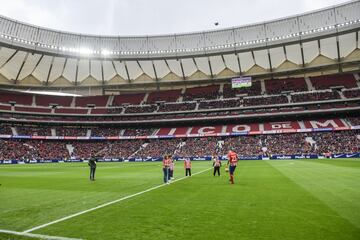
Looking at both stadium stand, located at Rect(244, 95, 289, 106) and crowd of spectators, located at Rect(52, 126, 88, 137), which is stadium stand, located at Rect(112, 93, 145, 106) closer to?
crowd of spectators, located at Rect(52, 126, 88, 137)

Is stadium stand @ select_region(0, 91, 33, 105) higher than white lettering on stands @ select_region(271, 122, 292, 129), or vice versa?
stadium stand @ select_region(0, 91, 33, 105)

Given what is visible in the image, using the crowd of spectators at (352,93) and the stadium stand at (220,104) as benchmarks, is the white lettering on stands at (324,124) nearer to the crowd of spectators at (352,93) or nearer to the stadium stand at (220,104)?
the crowd of spectators at (352,93)

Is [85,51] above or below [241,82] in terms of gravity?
above

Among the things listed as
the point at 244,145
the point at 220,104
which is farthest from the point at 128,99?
the point at 244,145

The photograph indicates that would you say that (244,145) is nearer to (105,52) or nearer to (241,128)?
(241,128)

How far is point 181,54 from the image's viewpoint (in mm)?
63906

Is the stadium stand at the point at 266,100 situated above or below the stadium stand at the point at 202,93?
below

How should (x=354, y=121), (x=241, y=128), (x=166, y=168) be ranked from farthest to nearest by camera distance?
(x=241, y=128) → (x=354, y=121) → (x=166, y=168)

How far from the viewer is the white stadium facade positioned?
185 ft

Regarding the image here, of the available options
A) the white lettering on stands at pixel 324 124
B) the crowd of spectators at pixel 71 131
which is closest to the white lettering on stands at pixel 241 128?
the white lettering on stands at pixel 324 124

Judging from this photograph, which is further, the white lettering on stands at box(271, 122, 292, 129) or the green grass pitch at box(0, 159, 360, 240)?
the white lettering on stands at box(271, 122, 292, 129)

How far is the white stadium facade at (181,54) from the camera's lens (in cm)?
5625

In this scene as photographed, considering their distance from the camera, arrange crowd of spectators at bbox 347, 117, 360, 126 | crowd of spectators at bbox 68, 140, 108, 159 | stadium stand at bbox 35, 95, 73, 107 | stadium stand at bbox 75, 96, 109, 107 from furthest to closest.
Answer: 1. stadium stand at bbox 75, 96, 109, 107
2. stadium stand at bbox 35, 95, 73, 107
3. crowd of spectators at bbox 68, 140, 108, 159
4. crowd of spectators at bbox 347, 117, 360, 126

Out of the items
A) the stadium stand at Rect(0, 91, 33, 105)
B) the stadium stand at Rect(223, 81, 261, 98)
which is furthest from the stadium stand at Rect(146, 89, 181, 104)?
the stadium stand at Rect(0, 91, 33, 105)
